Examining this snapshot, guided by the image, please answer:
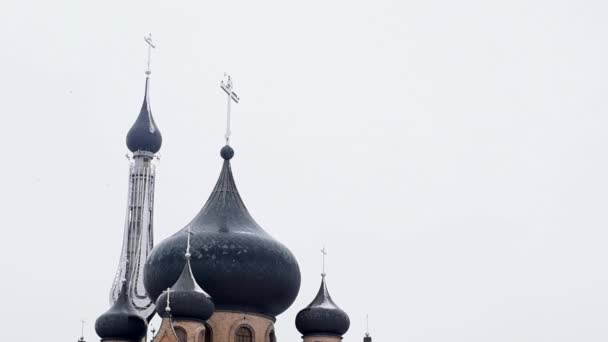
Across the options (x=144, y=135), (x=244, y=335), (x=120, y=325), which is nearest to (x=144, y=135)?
(x=144, y=135)

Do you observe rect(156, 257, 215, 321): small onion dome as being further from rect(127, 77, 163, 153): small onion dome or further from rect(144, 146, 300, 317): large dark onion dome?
rect(127, 77, 163, 153): small onion dome

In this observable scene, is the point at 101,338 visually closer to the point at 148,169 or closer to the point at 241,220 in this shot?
the point at 241,220

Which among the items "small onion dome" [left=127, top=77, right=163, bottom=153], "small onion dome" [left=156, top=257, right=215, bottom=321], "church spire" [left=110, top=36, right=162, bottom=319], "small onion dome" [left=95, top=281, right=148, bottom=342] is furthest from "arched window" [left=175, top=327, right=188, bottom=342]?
"small onion dome" [left=127, top=77, right=163, bottom=153]

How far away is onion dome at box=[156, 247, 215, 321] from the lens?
36219mm

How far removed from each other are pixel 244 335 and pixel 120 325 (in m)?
3.85

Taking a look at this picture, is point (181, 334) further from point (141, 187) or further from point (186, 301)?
point (141, 187)

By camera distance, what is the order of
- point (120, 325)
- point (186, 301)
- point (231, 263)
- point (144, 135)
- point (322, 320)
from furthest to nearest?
point (144, 135)
point (322, 320)
point (120, 325)
point (231, 263)
point (186, 301)

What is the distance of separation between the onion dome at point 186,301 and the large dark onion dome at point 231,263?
230cm

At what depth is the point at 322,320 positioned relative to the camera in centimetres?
4016

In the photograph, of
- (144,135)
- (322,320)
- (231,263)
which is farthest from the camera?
(144,135)

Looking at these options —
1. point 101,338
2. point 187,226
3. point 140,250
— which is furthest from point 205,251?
point 140,250

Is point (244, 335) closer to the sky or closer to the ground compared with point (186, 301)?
closer to the ground

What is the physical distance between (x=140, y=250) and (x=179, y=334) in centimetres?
2249

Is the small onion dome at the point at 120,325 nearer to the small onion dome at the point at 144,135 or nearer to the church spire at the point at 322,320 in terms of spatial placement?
the church spire at the point at 322,320
